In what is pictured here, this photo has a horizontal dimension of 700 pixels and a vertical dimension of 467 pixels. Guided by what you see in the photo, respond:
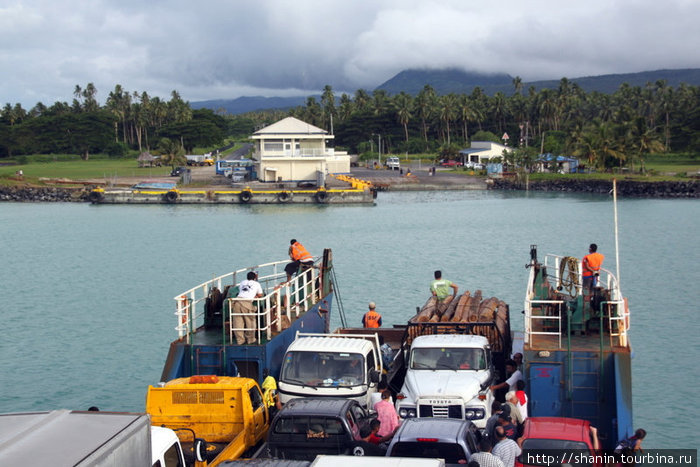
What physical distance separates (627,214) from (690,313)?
42.3 m

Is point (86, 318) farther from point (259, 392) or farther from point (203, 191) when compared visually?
point (203, 191)

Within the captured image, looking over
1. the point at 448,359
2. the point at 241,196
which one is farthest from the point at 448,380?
the point at 241,196

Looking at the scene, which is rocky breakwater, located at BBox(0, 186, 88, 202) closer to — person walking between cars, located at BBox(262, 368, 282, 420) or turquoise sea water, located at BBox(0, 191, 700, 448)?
turquoise sea water, located at BBox(0, 191, 700, 448)

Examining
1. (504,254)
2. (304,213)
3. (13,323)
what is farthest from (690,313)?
(304,213)

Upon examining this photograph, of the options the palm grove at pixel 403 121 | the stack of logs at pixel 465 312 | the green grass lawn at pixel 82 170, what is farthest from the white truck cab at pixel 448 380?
the palm grove at pixel 403 121

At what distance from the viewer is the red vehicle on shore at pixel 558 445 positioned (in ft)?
34.8

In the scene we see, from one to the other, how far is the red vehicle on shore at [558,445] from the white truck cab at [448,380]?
1.81 metres

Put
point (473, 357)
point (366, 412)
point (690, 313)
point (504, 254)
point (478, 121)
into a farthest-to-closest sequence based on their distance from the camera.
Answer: point (478, 121) < point (504, 254) < point (690, 313) < point (473, 357) < point (366, 412)

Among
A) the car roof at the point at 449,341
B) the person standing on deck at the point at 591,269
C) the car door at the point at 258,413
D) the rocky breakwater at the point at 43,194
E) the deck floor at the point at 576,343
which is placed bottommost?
the car door at the point at 258,413

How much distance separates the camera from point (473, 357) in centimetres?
Answer: 1430

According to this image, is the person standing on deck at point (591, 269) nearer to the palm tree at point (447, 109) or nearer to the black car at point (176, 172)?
the black car at point (176, 172)

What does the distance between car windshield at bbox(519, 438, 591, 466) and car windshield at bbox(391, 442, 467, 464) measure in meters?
0.97

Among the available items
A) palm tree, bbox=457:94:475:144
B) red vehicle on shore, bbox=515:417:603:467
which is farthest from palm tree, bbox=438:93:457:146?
red vehicle on shore, bbox=515:417:603:467

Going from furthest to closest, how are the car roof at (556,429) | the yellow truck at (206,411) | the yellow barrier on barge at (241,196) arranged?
the yellow barrier on barge at (241,196), the yellow truck at (206,411), the car roof at (556,429)
